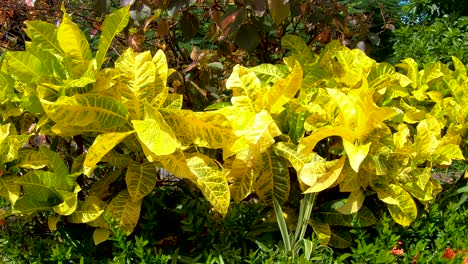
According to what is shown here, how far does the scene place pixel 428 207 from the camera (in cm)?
232

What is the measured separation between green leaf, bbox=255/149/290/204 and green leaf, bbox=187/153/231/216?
236mm

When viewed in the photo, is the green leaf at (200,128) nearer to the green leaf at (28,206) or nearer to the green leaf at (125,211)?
the green leaf at (125,211)

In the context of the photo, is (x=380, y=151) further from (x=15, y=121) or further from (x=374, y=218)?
(x=15, y=121)

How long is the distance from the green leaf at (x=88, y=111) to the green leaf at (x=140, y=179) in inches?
6.5

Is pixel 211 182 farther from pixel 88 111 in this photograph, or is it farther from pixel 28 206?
pixel 28 206

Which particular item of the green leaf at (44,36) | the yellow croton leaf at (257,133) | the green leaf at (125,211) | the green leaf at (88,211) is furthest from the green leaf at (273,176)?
the green leaf at (44,36)

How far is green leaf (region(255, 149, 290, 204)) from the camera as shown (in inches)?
83.2

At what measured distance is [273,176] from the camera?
2119 millimetres

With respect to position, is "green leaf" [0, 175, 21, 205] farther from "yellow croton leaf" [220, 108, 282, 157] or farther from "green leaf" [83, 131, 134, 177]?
"yellow croton leaf" [220, 108, 282, 157]

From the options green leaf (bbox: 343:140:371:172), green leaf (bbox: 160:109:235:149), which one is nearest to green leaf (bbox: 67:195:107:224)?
green leaf (bbox: 160:109:235:149)

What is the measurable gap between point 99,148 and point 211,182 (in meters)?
0.37

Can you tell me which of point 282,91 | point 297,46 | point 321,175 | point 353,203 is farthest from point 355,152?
point 297,46

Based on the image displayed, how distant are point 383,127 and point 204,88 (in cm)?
91

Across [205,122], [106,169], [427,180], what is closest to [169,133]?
[205,122]
